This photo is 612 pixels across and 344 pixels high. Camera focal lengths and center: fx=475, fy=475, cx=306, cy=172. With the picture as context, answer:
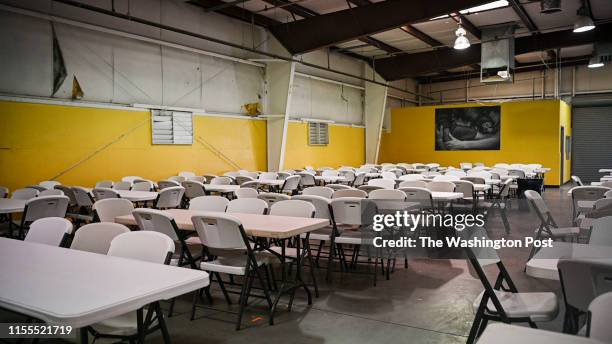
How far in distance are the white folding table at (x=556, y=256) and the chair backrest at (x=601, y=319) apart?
3.39 ft

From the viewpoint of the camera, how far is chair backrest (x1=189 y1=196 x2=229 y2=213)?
5.07m

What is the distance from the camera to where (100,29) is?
882 cm

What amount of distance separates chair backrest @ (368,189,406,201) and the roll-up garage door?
16.4m

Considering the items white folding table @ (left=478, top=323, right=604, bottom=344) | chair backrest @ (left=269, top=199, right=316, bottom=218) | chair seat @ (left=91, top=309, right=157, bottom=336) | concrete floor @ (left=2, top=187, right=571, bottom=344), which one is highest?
chair backrest @ (left=269, top=199, right=316, bottom=218)

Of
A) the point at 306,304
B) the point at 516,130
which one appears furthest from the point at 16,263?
the point at 516,130

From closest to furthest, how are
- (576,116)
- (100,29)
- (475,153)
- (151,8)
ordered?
(100,29) < (151,8) < (475,153) < (576,116)

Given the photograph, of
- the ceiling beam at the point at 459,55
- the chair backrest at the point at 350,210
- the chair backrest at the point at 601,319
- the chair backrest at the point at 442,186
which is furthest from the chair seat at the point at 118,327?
the ceiling beam at the point at 459,55

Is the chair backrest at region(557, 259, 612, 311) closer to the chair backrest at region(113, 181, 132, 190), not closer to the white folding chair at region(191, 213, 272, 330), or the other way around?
the white folding chair at region(191, 213, 272, 330)

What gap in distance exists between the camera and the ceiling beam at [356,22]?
9.78 m

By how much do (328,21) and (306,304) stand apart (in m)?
8.54

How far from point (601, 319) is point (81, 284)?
2089 millimetres

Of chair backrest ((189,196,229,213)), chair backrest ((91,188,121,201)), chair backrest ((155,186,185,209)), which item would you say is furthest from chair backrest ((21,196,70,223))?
chair backrest ((189,196,229,213))

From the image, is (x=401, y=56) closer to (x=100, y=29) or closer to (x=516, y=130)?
(x=516, y=130)

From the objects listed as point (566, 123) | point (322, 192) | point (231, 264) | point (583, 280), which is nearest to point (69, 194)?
point (322, 192)
